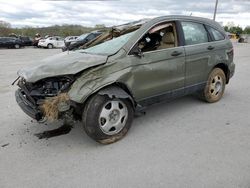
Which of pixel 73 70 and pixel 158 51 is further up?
pixel 158 51

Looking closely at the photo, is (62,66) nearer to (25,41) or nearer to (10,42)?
(10,42)

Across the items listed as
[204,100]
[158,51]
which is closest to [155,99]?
[158,51]

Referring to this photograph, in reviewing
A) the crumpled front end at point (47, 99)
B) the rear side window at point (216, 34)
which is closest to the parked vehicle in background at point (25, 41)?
the rear side window at point (216, 34)

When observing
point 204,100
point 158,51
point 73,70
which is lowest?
point 204,100

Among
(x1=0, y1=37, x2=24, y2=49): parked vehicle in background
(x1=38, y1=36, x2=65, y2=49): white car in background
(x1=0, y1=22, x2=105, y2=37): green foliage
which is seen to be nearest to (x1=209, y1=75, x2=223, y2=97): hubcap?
(x1=38, y1=36, x2=65, y2=49): white car in background

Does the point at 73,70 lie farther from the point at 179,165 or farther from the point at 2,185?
the point at 179,165

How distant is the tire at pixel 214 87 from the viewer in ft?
17.8

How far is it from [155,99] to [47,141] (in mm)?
1803

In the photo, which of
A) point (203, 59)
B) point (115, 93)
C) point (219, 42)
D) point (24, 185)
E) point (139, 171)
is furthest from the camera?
point (219, 42)

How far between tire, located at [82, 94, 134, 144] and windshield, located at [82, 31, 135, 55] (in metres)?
0.79

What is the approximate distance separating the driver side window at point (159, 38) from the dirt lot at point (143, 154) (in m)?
1.29

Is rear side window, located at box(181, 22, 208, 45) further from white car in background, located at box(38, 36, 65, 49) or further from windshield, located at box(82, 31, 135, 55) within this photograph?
white car in background, located at box(38, 36, 65, 49)

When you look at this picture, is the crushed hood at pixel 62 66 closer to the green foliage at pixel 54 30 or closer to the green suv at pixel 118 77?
the green suv at pixel 118 77

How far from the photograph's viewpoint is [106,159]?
11.3 ft
